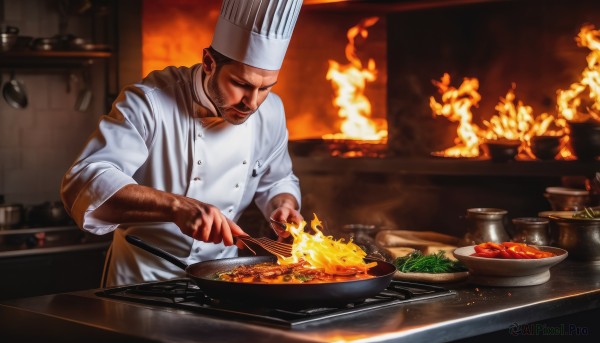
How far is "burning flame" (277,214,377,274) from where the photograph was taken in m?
2.28

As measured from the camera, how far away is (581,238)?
2.99 meters

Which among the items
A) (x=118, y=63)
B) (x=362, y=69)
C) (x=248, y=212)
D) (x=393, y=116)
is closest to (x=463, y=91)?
(x=393, y=116)

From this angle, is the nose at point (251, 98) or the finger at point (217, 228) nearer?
the finger at point (217, 228)

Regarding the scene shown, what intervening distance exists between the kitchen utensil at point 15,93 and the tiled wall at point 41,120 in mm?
30

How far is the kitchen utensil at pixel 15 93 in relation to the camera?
5.15m

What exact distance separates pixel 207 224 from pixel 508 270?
2.84 ft

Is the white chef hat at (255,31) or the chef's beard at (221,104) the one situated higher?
the white chef hat at (255,31)

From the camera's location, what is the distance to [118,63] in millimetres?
5398

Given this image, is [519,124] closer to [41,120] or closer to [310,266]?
[310,266]

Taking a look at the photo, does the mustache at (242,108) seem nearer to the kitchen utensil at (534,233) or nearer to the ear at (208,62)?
the ear at (208,62)

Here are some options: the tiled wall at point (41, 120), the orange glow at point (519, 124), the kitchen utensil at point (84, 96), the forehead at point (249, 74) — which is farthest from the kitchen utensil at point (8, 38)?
the orange glow at point (519, 124)

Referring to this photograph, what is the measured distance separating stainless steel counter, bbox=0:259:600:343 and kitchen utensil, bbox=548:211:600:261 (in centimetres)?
48

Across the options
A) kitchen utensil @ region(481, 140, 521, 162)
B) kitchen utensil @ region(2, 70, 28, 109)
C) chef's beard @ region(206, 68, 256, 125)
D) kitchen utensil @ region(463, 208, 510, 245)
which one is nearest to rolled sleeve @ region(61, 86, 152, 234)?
chef's beard @ region(206, 68, 256, 125)

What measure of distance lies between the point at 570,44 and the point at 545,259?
2236 millimetres
